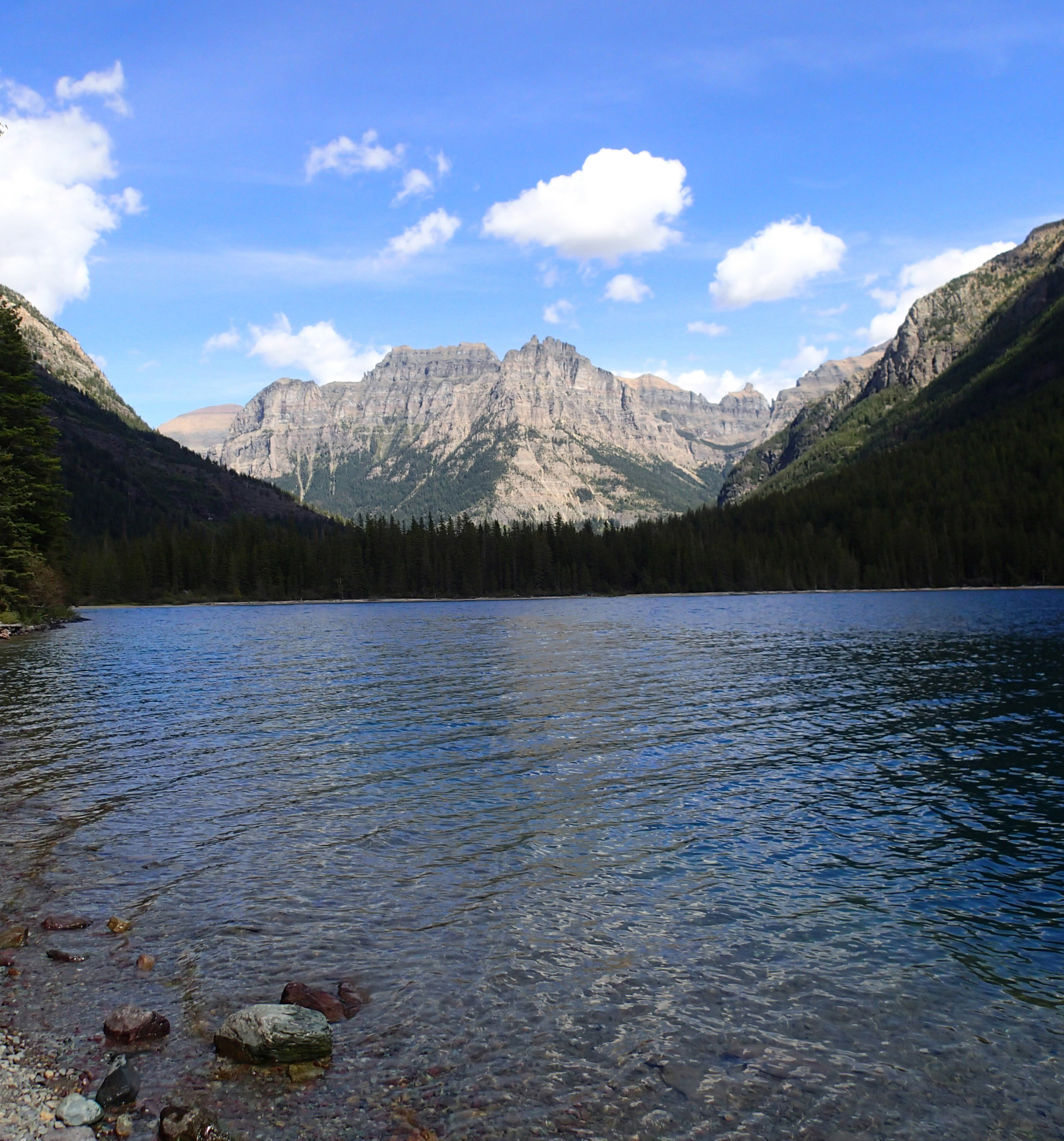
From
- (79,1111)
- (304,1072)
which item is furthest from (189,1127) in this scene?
(304,1072)

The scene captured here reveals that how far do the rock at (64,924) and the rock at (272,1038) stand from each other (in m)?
6.29

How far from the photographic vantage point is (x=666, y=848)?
20781 mm

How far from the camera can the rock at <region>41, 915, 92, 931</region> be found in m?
16.0

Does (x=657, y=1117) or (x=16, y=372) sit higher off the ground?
(x=16, y=372)

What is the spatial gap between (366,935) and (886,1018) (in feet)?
31.3

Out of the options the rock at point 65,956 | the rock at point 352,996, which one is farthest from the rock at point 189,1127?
the rock at point 65,956

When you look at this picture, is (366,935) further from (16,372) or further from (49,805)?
(16,372)

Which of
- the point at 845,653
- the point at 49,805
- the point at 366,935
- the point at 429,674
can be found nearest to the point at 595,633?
the point at 845,653

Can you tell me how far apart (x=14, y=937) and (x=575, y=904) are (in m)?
11.4

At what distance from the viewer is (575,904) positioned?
17.3 m

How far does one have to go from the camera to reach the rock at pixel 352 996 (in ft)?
42.2

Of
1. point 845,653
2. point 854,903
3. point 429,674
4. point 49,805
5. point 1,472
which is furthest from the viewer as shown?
point 1,472

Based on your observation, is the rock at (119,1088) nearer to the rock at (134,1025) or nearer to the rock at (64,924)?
the rock at (134,1025)

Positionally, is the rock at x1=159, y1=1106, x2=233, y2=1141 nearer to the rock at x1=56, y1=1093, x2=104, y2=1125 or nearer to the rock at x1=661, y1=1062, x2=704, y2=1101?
the rock at x1=56, y1=1093, x2=104, y2=1125
